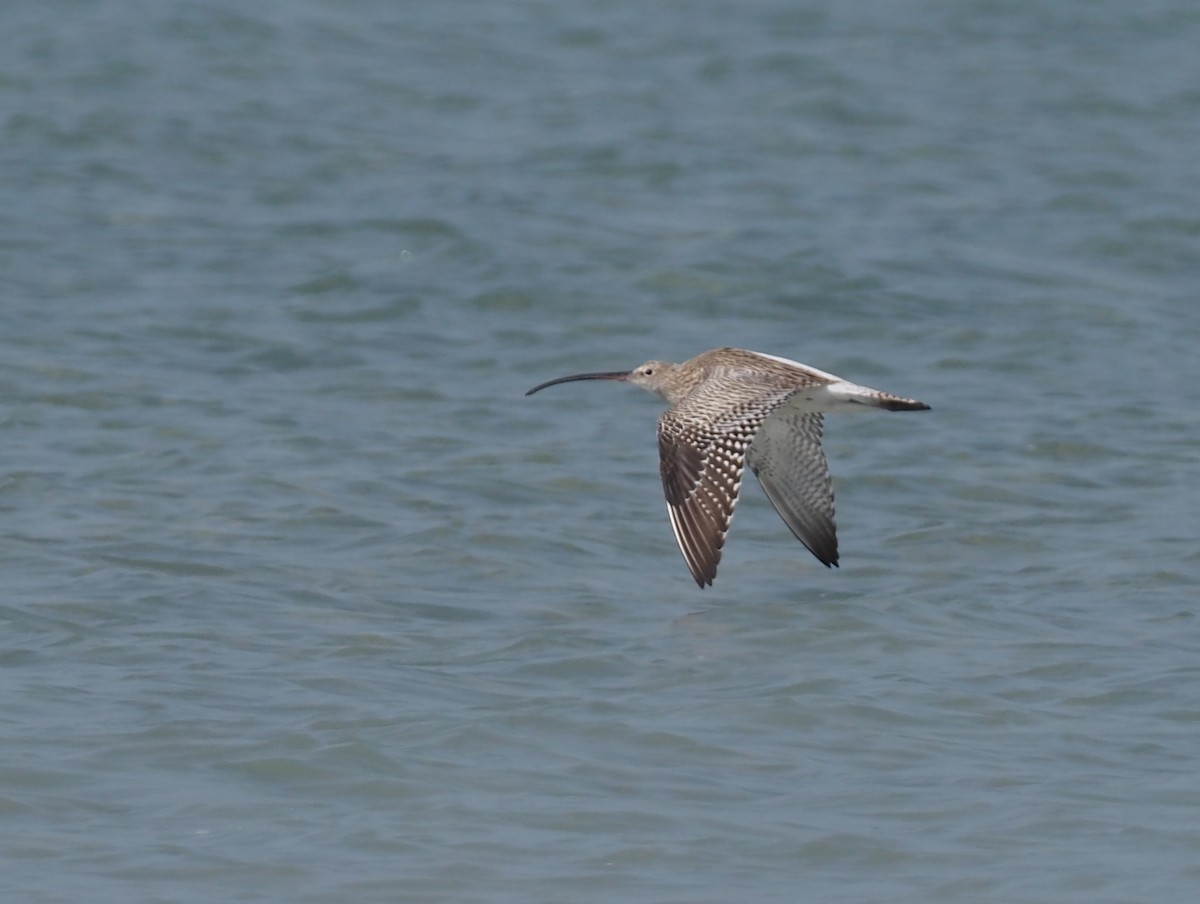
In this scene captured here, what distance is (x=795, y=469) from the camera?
9.13 m

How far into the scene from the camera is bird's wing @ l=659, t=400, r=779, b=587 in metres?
7.67

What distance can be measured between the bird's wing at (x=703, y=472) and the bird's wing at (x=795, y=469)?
84cm

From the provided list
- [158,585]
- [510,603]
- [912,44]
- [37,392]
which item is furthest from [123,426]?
[912,44]

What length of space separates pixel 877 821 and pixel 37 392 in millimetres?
6381

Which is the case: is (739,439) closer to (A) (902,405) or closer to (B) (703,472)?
(B) (703,472)

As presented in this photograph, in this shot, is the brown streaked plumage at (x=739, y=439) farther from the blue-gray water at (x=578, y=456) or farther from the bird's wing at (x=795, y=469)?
the blue-gray water at (x=578, y=456)

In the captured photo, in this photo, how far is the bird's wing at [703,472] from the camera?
7.67 metres

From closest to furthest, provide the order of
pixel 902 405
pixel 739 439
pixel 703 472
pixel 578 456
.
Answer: pixel 703 472
pixel 739 439
pixel 902 405
pixel 578 456

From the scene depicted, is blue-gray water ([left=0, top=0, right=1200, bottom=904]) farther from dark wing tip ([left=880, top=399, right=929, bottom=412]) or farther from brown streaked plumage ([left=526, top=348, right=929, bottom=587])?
dark wing tip ([left=880, top=399, right=929, bottom=412])

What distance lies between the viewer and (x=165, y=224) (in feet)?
47.9

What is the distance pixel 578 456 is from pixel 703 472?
293 centimetres

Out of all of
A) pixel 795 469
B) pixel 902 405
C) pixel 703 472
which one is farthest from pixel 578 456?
pixel 703 472

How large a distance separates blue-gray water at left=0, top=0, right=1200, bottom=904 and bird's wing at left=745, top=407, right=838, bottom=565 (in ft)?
1.05

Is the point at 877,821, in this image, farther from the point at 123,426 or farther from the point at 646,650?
the point at 123,426
